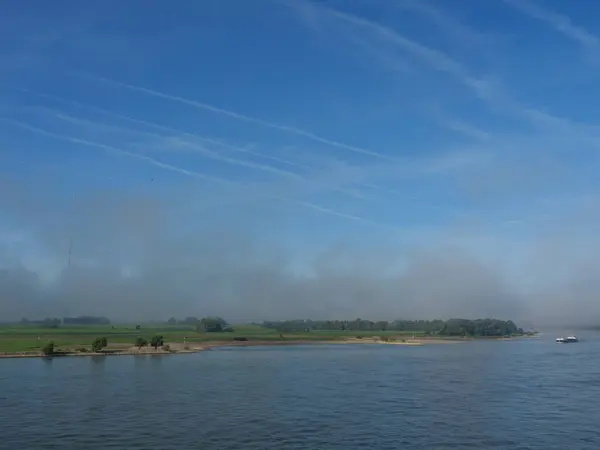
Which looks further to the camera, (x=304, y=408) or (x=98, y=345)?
(x=98, y=345)

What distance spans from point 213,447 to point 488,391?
2677 centimetres

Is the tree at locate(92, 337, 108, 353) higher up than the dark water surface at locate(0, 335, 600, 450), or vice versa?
the tree at locate(92, 337, 108, 353)

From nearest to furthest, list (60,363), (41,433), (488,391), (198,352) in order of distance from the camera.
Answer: (41,433), (488,391), (60,363), (198,352)

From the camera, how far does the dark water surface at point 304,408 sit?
30906 mm

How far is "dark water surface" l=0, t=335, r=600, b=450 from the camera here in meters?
30.9

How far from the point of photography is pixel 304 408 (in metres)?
40.3

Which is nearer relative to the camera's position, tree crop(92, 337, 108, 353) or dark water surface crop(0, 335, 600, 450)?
dark water surface crop(0, 335, 600, 450)

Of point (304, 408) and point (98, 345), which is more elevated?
point (98, 345)

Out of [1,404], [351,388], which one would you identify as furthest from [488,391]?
[1,404]

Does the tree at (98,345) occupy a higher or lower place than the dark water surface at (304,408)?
higher

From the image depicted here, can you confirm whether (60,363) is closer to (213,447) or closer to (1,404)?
(1,404)

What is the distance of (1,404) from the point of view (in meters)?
43.4

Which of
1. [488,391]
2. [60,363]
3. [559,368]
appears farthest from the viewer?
[60,363]

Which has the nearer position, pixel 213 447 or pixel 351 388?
pixel 213 447
